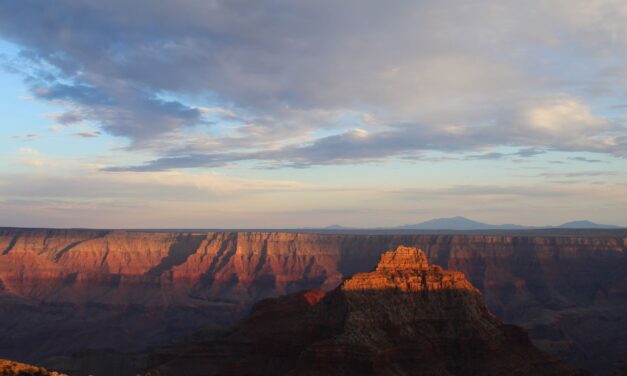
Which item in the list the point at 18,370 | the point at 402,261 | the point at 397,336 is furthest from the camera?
the point at 402,261

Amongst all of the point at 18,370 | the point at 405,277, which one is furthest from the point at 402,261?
the point at 18,370

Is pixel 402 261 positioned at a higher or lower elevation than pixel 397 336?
higher

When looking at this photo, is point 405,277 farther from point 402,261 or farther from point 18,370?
point 18,370

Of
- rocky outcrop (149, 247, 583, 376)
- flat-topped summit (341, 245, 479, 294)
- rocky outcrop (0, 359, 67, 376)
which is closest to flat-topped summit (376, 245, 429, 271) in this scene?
flat-topped summit (341, 245, 479, 294)

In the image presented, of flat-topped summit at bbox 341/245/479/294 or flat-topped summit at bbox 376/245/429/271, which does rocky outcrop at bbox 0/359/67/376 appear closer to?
flat-topped summit at bbox 341/245/479/294

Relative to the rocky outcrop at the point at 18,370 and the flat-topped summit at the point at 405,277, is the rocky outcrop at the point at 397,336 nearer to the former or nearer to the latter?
the flat-topped summit at the point at 405,277

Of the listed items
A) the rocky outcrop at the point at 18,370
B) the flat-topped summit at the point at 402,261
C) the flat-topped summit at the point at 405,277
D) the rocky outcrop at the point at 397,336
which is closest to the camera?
the rocky outcrop at the point at 18,370

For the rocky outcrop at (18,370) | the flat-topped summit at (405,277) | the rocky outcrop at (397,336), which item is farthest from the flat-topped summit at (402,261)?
the rocky outcrop at (18,370)

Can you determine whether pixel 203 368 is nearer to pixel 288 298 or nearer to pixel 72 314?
pixel 288 298
